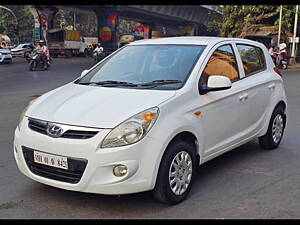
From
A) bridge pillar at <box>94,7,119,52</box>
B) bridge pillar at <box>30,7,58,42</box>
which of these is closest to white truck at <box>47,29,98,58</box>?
bridge pillar at <box>30,7,58,42</box>

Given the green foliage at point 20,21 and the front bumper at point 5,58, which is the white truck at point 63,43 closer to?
the front bumper at point 5,58

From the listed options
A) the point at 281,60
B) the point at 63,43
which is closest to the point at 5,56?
the point at 63,43

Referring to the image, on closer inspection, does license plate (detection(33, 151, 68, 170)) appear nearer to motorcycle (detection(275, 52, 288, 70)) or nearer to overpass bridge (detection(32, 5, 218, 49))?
motorcycle (detection(275, 52, 288, 70))

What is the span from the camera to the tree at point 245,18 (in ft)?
98.7

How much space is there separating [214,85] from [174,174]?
1.01 m

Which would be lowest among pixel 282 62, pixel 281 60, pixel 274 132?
pixel 282 62

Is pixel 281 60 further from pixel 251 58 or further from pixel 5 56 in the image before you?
pixel 251 58

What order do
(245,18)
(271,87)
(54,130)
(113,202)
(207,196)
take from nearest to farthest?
(54,130), (113,202), (207,196), (271,87), (245,18)

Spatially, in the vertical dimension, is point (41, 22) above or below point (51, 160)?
below

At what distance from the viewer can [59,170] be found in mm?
3498

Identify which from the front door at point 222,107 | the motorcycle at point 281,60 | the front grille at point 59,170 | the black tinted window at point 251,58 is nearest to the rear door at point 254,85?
the black tinted window at point 251,58

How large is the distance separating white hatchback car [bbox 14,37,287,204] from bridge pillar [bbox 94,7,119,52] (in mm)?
42212

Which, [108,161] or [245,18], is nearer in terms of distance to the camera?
[108,161]

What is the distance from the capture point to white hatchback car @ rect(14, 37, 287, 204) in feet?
11.0
